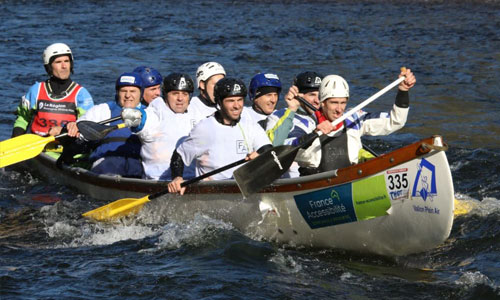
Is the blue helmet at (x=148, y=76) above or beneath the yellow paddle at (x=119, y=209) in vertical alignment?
above

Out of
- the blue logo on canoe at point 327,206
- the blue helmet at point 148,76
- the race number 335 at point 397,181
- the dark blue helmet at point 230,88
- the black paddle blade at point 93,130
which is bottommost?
the blue logo on canoe at point 327,206

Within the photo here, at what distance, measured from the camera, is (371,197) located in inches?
292

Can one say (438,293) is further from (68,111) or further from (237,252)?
(68,111)

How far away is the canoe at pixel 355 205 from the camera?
7.07m

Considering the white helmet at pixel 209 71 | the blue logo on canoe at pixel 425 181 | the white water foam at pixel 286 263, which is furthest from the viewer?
the white helmet at pixel 209 71

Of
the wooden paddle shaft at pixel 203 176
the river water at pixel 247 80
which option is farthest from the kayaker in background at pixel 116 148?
the wooden paddle shaft at pixel 203 176

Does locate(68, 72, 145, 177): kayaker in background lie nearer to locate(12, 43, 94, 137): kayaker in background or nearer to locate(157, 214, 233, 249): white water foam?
locate(12, 43, 94, 137): kayaker in background

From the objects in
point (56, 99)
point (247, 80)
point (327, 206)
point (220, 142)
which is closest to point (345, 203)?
point (327, 206)

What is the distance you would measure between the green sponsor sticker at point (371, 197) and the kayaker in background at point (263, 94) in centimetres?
218

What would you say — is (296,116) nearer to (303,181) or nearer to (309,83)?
(309,83)

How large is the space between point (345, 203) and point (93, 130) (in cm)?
347

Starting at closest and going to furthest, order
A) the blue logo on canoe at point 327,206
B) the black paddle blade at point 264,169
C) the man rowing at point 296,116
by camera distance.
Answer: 1. the blue logo on canoe at point 327,206
2. the black paddle blade at point 264,169
3. the man rowing at point 296,116

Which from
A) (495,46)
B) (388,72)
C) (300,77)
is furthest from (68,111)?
(495,46)

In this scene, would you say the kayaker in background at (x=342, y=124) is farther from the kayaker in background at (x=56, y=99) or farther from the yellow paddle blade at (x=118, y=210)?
the kayaker in background at (x=56, y=99)
